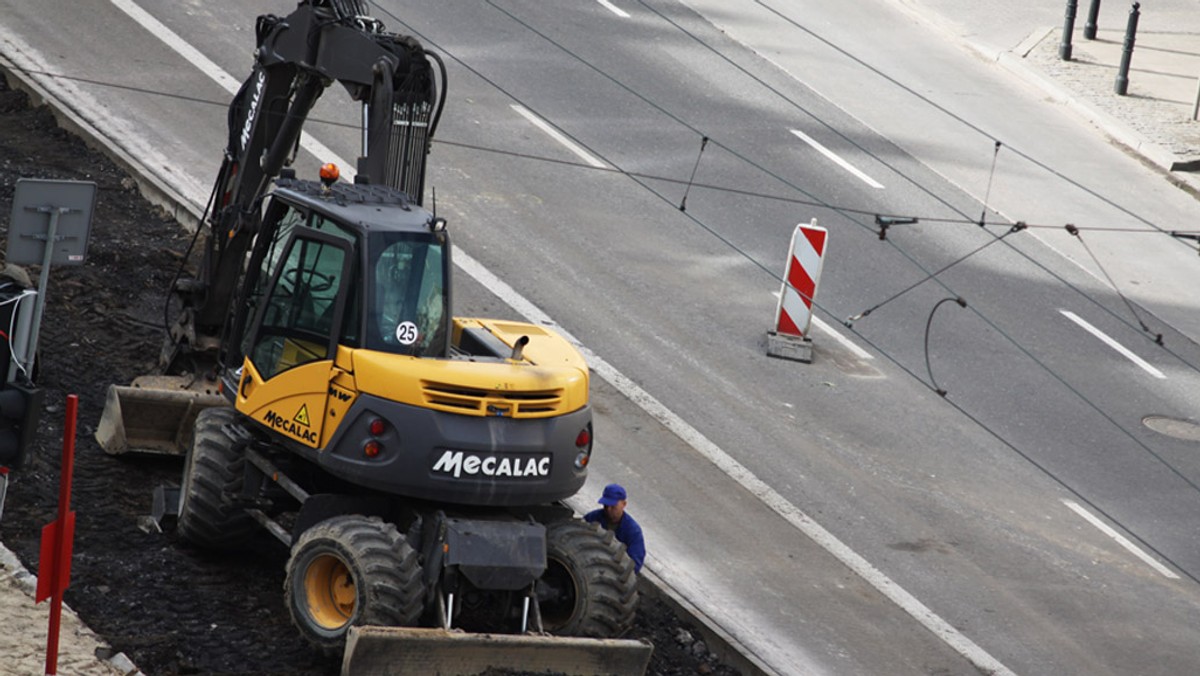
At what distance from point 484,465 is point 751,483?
5380 millimetres

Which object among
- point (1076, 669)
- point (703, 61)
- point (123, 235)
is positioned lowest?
point (1076, 669)

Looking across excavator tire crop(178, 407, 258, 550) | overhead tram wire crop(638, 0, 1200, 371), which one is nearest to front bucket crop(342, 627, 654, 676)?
excavator tire crop(178, 407, 258, 550)

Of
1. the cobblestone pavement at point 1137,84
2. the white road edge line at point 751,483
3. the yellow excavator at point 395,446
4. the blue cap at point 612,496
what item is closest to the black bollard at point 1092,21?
the cobblestone pavement at point 1137,84

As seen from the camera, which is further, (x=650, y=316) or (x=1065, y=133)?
(x=1065, y=133)

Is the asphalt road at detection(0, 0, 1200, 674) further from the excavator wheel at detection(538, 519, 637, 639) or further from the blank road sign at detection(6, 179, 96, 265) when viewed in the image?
the blank road sign at detection(6, 179, 96, 265)

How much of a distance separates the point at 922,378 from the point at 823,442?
7.08 feet

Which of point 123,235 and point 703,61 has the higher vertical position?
point 703,61

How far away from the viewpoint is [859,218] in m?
21.6

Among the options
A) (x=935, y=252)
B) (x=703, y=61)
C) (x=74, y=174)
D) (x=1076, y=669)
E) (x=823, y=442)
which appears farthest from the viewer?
(x=703, y=61)

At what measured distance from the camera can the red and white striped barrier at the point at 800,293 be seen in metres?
18.4

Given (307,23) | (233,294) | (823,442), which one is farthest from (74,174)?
(823,442)

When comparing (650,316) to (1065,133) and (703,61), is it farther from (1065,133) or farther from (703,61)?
(1065,133)

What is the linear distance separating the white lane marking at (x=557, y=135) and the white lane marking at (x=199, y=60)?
3017 mm

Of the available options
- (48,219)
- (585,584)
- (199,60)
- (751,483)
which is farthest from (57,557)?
(199,60)
